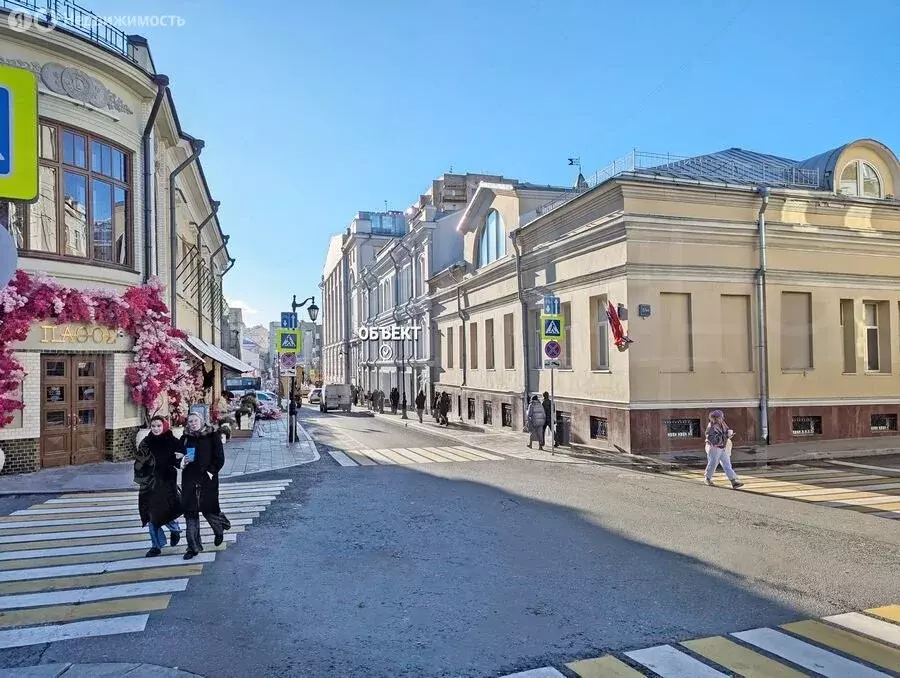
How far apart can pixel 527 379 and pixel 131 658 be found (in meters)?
20.2

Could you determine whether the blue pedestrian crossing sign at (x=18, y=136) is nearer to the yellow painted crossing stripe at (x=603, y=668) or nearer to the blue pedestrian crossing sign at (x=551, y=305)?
the yellow painted crossing stripe at (x=603, y=668)

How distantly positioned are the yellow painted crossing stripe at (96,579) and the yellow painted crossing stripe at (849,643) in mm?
6061

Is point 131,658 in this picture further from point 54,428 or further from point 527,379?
point 527,379

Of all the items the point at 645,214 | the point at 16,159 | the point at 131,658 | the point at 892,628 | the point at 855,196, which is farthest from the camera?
the point at 855,196

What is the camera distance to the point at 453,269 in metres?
32.4

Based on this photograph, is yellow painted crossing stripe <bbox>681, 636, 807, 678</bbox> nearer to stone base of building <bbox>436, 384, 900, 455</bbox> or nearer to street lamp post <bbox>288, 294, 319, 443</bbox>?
stone base of building <bbox>436, 384, 900, 455</bbox>

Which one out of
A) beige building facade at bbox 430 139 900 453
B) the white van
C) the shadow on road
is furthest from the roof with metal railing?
the white van

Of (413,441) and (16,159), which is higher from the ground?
(16,159)

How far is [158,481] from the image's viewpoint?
791 cm

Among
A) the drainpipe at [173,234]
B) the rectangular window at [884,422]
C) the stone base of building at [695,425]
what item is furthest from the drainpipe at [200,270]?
the rectangular window at [884,422]

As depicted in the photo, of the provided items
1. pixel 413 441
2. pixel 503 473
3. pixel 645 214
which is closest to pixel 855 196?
pixel 645 214

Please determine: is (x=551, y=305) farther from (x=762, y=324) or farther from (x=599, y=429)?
(x=762, y=324)

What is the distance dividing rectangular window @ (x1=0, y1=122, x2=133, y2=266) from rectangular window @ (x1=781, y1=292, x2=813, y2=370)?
18417mm

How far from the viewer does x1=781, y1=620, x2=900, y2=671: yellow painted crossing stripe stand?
503 centimetres
